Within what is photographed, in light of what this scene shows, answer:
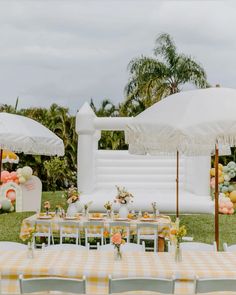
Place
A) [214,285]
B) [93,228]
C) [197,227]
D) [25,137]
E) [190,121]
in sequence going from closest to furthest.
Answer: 1. [214,285]
2. [190,121]
3. [25,137]
4. [93,228]
5. [197,227]

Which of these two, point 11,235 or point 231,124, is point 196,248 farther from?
point 11,235

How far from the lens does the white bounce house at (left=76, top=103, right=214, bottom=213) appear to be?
13984 mm

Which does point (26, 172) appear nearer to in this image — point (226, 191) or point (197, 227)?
point (197, 227)

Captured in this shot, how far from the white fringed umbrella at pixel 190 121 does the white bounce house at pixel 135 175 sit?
6473mm

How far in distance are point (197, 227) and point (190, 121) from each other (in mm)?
7723

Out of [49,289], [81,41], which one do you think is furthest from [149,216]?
[81,41]

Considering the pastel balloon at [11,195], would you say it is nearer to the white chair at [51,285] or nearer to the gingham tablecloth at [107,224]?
the gingham tablecloth at [107,224]

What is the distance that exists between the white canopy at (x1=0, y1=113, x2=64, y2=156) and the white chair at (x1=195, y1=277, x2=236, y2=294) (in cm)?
435

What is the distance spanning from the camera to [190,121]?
19.2 feet

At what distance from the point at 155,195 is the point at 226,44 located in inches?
329

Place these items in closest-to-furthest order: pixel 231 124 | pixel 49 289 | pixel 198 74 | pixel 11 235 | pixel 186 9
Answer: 1. pixel 49 289
2. pixel 231 124
3. pixel 11 235
4. pixel 186 9
5. pixel 198 74

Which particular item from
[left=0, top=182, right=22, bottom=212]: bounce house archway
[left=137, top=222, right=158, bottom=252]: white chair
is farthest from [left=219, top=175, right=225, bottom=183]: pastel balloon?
[left=137, top=222, right=158, bottom=252]: white chair

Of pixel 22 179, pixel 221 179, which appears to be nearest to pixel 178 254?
pixel 22 179

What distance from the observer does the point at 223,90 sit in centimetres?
638
